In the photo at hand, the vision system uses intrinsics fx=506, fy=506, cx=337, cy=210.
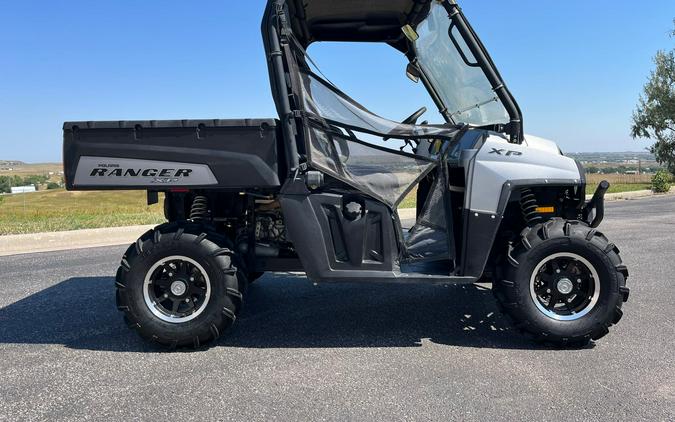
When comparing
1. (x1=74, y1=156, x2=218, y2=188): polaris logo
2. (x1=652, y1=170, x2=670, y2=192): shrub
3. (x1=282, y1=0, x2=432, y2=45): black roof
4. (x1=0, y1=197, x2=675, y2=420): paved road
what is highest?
(x1=282, y1=0, x2=432, y2=45): black roof

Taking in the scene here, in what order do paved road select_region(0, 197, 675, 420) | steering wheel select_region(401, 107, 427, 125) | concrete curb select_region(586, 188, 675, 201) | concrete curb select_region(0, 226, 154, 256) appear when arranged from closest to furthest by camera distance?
paved road select_region(0, 197, 675, 420) < steering wheel select_region(401, 107, 427, 125) < concrete curb select_region(0, 226, 154, 256) < concrete curb select_region(586, 188, 675, 201)

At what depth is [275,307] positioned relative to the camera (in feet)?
15.6

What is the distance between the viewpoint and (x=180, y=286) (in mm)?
3805

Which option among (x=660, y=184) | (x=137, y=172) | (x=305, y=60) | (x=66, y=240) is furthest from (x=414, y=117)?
(x=660, y=184)

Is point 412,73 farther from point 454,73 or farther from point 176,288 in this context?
point 176,288

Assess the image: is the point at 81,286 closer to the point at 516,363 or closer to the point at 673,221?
the point at 516,363

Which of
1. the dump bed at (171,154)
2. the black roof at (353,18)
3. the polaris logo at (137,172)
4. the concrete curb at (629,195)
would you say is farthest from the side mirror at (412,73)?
the concrete curb at (629,195)

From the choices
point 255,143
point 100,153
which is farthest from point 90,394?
point 255,143

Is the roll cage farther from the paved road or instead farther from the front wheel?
the paved road

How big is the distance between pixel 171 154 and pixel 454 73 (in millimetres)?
2444

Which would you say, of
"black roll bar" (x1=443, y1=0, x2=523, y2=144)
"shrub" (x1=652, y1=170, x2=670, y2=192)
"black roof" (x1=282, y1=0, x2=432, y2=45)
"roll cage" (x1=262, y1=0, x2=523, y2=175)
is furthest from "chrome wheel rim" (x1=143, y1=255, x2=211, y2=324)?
"shrub" (x1=652, y1=170, x2=670, y2=192)

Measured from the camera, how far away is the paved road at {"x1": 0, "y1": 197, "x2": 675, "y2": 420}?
9.33 ft

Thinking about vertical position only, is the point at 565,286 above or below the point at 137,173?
below

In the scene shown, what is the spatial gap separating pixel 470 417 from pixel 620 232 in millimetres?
8290
